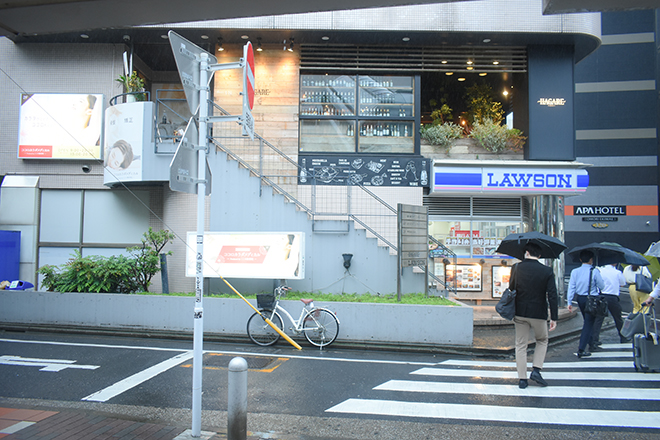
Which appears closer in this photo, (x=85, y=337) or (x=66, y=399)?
(x=66, y=399)

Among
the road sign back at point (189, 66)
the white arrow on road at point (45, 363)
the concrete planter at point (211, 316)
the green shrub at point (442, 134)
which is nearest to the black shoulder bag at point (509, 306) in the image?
the concrete planter at point (211, 316)

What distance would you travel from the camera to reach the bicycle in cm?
879

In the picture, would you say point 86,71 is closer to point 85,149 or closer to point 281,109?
point 85,149

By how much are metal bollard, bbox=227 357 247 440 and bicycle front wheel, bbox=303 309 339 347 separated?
451 centimetres

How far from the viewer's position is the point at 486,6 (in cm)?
1275

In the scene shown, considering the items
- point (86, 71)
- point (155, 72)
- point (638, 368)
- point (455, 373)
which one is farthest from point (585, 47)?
point (86, 71)

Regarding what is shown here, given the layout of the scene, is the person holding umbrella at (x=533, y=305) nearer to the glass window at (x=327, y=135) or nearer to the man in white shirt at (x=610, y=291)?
the man in white shirt at (x=610, y=291)

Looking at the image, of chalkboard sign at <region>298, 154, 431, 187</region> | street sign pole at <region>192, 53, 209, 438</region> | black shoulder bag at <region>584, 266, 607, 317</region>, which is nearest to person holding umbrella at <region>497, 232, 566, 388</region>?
black shoulder bag at <region>584, 266, 607, 317</region>

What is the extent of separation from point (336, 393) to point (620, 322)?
6.60 metres

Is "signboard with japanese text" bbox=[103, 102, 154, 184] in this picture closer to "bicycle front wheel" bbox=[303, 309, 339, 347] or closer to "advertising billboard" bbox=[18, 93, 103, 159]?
"advertising billboard" bbox=[18, 93, 103, 159]

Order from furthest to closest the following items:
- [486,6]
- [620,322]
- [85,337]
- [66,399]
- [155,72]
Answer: [155,72], [486,6], [85,337], [620,322], [66,399]

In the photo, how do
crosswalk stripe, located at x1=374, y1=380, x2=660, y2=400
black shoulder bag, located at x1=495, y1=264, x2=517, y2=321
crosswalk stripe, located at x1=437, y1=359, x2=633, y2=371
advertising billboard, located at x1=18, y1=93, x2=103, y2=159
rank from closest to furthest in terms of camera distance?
crosswalk stripe, located at x1=374, y1=380, x2=660, y2=400 → black shoulder bag, located at x1=495, y1=264, x2=517, y2=321 → crosswalk stripe, located at x1=437, y1=359, x2=633, y2=371 → advertising billboard, located at x1=18, y1=93, x2=103, y2=159

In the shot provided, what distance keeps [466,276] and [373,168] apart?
4.62 m

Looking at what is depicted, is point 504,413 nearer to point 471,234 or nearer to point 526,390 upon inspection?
point 526,390
